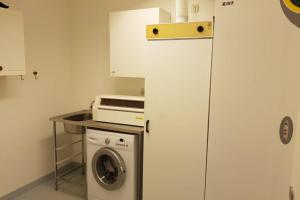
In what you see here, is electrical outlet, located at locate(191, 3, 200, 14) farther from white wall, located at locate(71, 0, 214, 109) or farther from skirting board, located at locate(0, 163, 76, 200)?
skirting board, located at locate(0, 163, 76, 200)

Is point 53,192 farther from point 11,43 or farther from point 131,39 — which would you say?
point 131,39

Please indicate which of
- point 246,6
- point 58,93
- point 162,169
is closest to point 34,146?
point 58,93

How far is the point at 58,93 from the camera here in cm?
330

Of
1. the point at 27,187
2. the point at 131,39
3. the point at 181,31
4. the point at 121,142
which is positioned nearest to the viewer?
the point at 181,31

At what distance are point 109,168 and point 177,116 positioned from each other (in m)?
1.14

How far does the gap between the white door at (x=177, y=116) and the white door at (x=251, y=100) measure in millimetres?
177

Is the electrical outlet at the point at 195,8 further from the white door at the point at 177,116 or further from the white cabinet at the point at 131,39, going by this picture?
the white door at the point at 177,116

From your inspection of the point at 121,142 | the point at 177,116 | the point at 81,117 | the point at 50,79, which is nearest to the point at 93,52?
the point at 50,79

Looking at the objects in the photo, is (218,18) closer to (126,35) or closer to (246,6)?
(246,6)

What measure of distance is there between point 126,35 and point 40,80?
1363 mm

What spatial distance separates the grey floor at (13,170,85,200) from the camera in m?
2.83

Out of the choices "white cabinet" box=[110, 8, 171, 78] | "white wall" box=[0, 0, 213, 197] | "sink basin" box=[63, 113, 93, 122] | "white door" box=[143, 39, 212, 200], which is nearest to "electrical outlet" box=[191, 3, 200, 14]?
"white wall" box=[0, 0, 213, 197]

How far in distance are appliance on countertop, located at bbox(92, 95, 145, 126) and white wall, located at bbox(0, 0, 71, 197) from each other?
2.96ft

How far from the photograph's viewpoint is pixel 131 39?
2535 millimetres
